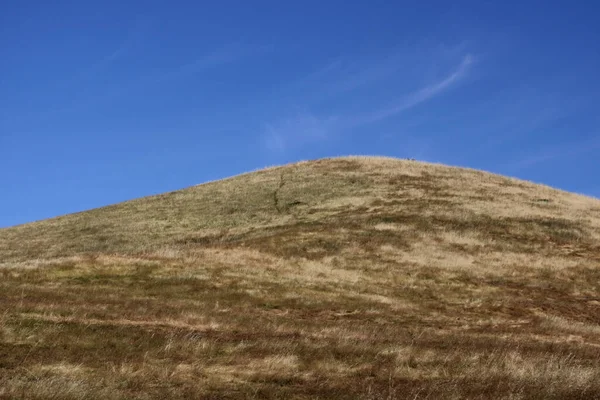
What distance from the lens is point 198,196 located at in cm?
7900

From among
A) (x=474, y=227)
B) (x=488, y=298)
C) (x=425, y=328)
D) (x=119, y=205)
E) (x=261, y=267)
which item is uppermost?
(x=119, y=205)

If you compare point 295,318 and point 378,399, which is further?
point 295,318

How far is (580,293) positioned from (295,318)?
1960 cm

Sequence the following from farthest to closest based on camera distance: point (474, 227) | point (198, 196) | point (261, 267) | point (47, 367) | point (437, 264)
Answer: point (198, 196)
point (474, 227)
point (437, 264)
point (261, 267)
point (47, 367)

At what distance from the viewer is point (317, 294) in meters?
33.7

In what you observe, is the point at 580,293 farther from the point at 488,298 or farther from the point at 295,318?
the point at 295,318

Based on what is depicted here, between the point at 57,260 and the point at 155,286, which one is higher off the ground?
the point at 57,260

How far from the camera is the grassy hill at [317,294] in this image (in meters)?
14.6

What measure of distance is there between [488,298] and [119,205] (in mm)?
56229

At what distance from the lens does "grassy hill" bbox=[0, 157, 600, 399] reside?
47.8ft

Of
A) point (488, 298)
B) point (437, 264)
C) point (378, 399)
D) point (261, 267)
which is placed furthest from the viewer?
point (437, 264)

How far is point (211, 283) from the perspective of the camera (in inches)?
1347

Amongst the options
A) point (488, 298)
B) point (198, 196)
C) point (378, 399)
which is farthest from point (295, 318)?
point (198, 196)

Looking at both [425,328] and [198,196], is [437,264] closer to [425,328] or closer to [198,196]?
[425,328]
